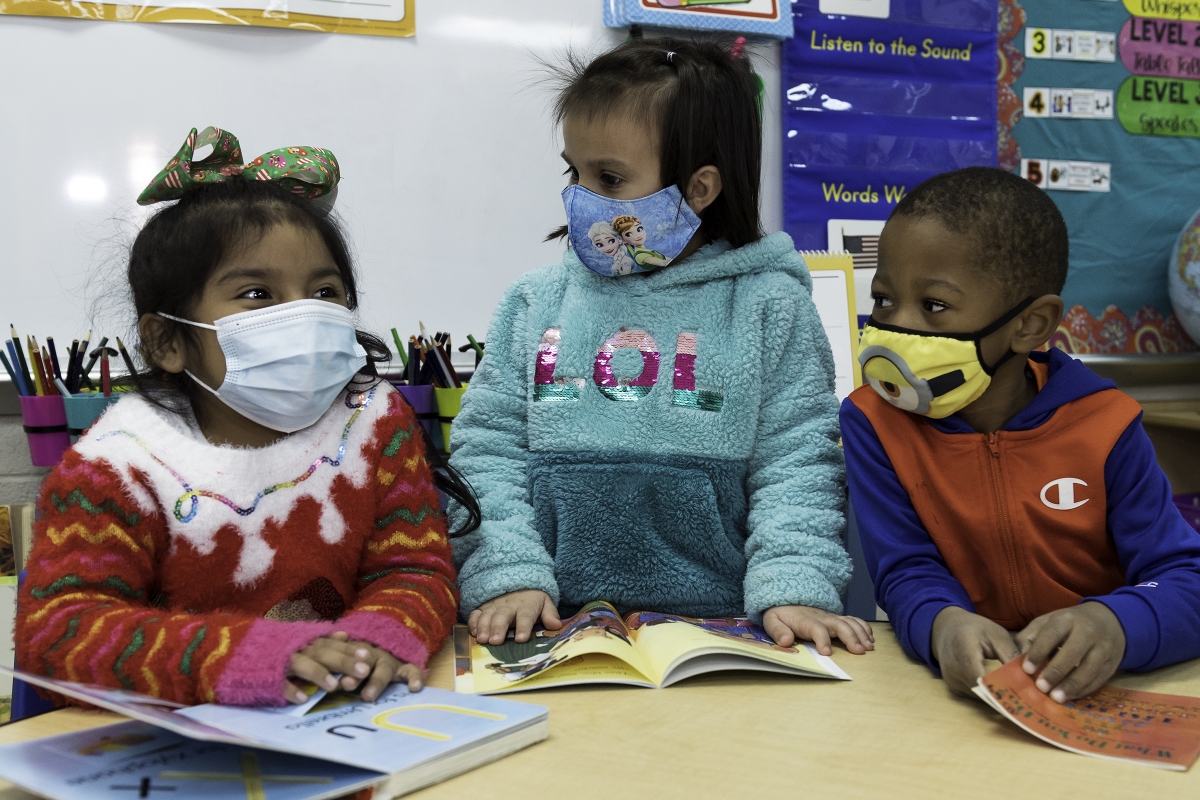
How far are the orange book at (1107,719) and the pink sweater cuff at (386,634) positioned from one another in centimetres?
41

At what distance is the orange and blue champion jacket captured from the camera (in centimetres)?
87

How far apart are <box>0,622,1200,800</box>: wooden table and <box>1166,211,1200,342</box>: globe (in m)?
1.88

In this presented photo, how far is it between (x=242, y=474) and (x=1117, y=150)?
7.72 feet

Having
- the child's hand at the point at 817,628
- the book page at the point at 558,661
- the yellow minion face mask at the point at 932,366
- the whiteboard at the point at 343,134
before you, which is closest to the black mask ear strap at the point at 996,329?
the yellow minion face mask at the point at 932,366

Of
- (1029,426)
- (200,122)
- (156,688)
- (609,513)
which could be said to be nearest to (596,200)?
(609,513)

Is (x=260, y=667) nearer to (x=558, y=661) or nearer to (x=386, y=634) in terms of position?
(x=386, y=634)

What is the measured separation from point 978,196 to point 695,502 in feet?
1.42

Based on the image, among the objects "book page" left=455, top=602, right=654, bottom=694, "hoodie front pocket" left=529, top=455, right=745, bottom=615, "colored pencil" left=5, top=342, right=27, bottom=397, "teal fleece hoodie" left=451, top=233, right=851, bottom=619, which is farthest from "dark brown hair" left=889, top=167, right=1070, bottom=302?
"colored pencil" left=5, top=342, right=27, bottom=397

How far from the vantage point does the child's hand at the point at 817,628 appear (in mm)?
813

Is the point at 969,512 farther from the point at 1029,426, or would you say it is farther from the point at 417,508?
the point at 417,508

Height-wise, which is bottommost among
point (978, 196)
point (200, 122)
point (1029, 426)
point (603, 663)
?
point (603, 663)

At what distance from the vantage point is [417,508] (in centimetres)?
89

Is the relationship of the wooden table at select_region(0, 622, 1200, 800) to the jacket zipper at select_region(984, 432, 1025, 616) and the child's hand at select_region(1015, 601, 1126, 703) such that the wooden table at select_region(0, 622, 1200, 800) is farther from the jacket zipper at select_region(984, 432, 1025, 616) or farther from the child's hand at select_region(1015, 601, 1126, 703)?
the jacket zipper at select_region(984, 432, 1025, 616)

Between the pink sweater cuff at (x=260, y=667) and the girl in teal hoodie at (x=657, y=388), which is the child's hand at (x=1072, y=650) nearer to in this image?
the girl in teal hoodie at (x=657, y=388)
